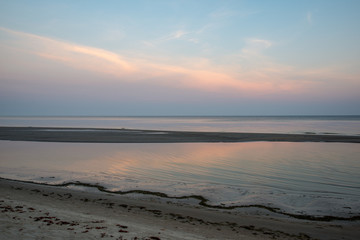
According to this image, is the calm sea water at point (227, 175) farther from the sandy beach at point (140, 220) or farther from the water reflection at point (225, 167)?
the sandy beach at point (140, 220)

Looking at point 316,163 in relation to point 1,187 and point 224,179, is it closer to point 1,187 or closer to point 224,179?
point 224,179

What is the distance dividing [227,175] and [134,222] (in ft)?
30.1

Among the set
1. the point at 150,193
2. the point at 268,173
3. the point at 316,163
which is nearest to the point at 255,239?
the point at 150,193

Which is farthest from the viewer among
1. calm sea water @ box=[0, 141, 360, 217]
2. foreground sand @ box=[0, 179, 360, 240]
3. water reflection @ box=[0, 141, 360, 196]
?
water reflection @ box=[0, 141, 360, 196]

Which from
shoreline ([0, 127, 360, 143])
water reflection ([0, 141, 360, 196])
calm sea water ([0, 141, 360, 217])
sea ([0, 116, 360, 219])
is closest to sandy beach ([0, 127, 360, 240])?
sea ([0, 116, 360, 219])

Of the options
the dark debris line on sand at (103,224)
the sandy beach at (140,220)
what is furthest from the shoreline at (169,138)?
the dark debris line on sand at (103,224)

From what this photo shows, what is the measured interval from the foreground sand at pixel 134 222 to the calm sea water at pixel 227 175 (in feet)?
5.40

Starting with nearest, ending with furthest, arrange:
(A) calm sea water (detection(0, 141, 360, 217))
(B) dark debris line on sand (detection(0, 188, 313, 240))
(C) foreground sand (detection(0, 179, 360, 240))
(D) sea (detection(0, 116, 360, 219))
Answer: (C) foreground sand (detection(0, 179, 360, 240)) → (B) dark debris line on sand (detection(0, 188, 313, 240)) → (D) sea (detection(0, 116, 360, 219)) → (A) calm sea water (detection(0, 141, 360, 217))

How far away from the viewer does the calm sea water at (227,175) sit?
1219 centimetres

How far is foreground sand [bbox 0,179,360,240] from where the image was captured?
301 inches

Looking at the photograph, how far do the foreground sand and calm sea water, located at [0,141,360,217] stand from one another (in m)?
1.65

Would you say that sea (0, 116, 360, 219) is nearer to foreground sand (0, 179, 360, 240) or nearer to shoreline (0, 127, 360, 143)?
foreground sand (0, 179, 360, 240)

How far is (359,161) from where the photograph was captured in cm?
2150

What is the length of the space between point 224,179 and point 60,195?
871 centimetres
